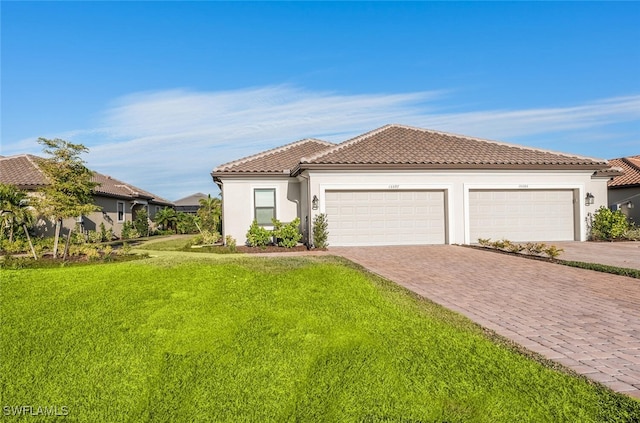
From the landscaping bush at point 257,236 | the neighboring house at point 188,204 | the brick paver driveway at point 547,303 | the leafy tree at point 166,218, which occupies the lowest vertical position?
the brick paver driveway at point 547,303

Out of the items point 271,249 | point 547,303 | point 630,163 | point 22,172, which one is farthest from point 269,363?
point 630,163

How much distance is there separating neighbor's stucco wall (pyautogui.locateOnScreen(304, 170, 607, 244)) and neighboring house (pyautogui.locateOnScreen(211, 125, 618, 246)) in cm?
4

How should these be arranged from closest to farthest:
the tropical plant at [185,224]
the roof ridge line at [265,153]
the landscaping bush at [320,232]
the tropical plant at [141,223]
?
the landscaping bush at [320,232] → the roof ridge line at [265,153] → the tropical plant at [141,223] → the tropical plant at [185,224]

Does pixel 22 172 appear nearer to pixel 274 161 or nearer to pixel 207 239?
pixel 207 239

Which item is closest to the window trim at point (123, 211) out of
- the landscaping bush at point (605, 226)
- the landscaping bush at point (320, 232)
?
the landscaping bush at point (320, 232)

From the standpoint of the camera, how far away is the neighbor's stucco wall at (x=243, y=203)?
53.2 ft

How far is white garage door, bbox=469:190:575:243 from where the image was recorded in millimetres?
15781

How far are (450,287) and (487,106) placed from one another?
48.9 feet

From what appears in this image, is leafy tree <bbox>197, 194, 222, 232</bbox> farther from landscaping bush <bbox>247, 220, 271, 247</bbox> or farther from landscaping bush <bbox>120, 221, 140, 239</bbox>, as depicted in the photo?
landscaping bush <bbox>247, 220, 271, 247</bbox>

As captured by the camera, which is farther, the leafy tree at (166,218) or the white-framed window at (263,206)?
the leafy tree at (166,218)

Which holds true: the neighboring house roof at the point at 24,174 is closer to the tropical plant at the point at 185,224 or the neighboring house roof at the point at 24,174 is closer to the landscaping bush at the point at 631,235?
the tropical plant at the point at 185,224

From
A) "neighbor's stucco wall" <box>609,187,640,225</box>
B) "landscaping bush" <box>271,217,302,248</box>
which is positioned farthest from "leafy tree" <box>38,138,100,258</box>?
"neighbor's stucco wall" <box>609,187,640,225</box>

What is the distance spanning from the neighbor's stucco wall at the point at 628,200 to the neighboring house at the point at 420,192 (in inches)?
236

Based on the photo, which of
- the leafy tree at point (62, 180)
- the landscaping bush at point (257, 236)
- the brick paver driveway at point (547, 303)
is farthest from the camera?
the landscaping bush at point (257, 236)
